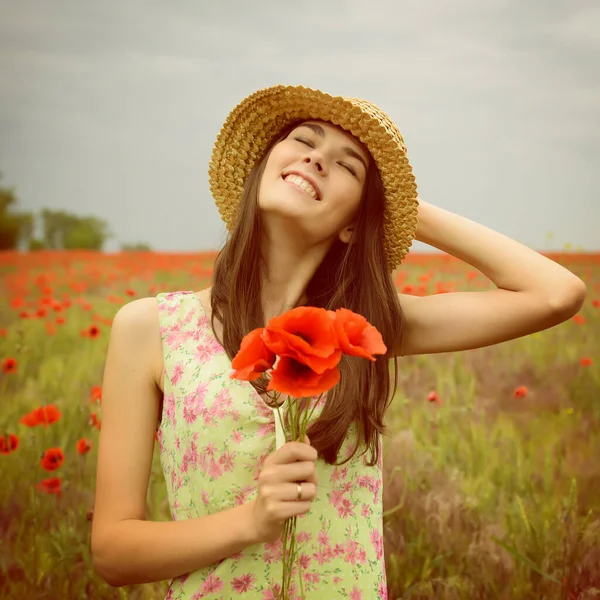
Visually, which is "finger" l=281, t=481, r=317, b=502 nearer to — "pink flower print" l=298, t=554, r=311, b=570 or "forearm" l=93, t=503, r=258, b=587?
"forearm" l=93, t=503, r=258, b=587

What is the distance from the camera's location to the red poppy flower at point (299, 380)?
539mm

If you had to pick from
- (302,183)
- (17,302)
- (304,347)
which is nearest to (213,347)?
(302,183)

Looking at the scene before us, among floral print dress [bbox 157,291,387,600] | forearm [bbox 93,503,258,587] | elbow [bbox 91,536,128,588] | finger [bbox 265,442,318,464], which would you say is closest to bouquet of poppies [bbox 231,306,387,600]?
finger [bbox 265,442,318,464]

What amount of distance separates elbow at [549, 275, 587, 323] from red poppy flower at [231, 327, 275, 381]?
0.63 m

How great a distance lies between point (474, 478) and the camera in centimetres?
153

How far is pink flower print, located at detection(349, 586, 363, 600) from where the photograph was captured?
0.98 meters

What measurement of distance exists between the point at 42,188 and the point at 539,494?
1.45m

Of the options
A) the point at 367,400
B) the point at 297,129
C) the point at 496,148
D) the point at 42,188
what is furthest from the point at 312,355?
the point at 42,188

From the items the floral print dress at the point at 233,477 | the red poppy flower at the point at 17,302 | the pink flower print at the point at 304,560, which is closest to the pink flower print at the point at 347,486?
the floral print dress at the point at 233,477

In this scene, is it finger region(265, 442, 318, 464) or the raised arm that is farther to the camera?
the raised arm

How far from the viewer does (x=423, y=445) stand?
1589 mm

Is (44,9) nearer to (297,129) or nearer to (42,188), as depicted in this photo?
(42,188)

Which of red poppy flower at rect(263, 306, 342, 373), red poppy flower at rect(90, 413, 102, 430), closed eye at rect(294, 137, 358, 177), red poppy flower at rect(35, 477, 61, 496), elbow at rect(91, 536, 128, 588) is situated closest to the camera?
red poppy flower at rect(263, 306, 342, 373)

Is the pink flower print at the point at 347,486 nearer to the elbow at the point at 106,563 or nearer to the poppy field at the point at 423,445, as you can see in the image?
the elbow at the point at 106,563
